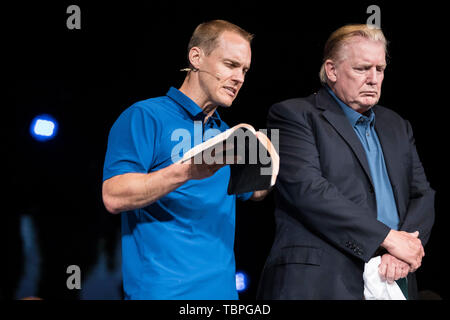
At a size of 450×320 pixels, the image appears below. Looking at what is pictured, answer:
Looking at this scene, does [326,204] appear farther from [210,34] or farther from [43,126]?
[43,126]

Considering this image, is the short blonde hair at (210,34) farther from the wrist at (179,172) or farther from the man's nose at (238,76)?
the wrist at (179,172)

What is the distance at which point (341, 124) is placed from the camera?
1.99 metres

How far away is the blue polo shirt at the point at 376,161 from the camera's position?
195 centimetres

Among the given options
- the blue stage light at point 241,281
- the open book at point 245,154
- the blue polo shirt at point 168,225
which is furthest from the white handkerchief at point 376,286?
the blue stage light at point 241,281

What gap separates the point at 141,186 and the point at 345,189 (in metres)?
0.78

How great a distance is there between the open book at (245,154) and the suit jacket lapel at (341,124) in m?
0.62

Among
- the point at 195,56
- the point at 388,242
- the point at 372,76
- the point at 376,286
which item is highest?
→ the point at 195,56

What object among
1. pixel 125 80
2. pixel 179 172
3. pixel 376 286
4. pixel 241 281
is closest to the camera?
pixel 179 172

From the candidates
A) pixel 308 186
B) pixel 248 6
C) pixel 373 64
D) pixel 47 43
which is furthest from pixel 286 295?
pixel 47 43

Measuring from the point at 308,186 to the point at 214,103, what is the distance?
510 millimetres

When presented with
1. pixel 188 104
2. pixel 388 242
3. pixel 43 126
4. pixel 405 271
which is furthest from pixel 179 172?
pixel 43 126

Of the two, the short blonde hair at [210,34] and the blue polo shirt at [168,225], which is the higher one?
the short blonde hair at [210,34]

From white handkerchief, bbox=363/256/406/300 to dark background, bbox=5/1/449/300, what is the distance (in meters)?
1.71

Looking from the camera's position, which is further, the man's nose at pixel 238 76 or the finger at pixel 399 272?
the man's nose at pixel 238 76
